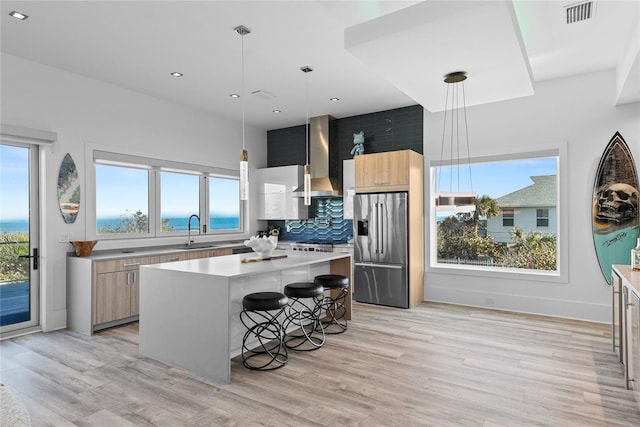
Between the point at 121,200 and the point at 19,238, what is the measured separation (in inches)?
48.6

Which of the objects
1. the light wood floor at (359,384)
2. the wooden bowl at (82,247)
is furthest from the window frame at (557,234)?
the wooden bowl at (82,247)

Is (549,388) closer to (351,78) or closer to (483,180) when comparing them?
(483,180)

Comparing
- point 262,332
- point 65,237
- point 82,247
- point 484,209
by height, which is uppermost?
point 484,209

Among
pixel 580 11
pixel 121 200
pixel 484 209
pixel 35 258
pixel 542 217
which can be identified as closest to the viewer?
pixel 580 11

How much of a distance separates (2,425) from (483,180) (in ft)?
18.7

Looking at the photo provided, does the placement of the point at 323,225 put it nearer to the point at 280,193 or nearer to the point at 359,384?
the point at 280,193

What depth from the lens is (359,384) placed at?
297 cm

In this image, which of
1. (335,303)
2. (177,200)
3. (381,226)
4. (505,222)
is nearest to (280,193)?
(177,200)

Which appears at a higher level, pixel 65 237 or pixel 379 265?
pixel 65 237

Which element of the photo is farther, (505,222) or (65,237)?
(505,222)

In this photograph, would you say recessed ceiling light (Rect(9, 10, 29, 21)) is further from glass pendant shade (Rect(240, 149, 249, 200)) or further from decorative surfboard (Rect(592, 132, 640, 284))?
decorative surfboard (Rect(592, 132, 640, 284))

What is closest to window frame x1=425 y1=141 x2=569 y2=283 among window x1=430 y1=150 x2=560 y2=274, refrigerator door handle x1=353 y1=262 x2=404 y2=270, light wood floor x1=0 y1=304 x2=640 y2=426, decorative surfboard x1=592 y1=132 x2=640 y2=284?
window x1=430 y1=150 x2=560 y2=274

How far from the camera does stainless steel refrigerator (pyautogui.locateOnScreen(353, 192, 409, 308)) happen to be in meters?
5.41

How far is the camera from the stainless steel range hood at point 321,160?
649 centimetres
